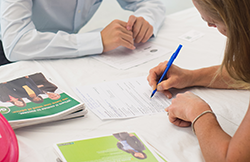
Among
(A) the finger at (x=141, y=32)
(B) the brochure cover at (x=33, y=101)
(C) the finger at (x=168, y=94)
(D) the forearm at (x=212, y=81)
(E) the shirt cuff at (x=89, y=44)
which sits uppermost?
(B) the brochure cover at (x=33, y=101)

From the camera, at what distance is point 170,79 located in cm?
82

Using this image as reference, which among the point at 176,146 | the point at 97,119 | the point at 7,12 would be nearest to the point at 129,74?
the point at 97,119

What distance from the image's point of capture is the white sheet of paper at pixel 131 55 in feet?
3.42

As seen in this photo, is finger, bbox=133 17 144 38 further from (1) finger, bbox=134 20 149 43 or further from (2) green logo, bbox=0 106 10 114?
(2) green logo, bbox=0 106 10 114

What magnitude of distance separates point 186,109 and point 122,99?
213 millimetres

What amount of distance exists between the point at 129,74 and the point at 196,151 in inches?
17.0

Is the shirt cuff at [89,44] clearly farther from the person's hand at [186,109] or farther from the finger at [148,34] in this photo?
the person's hand at [186,109]

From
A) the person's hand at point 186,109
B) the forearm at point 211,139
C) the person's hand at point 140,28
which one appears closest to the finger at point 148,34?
the person's hand at point 140,28

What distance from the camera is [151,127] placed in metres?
0.67

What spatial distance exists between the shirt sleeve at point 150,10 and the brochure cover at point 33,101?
0.70m

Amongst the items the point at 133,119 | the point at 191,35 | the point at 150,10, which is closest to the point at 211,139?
the point at 133,119

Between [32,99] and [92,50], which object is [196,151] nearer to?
[32,99]

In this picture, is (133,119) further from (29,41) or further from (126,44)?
(29,41)

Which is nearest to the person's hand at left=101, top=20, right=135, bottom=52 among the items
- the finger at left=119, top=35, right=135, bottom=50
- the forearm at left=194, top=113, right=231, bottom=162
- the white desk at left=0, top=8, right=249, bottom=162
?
the finger at left=119, top=35, right=135, bottom=50
